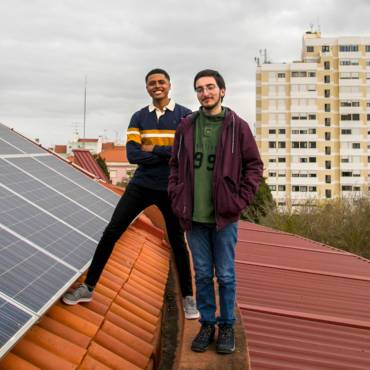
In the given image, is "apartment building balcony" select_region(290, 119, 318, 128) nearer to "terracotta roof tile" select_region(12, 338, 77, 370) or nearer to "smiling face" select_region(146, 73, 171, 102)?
"smiling face" select_region(146, 73, 171, 102)

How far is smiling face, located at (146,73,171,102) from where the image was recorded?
3650 millimetres

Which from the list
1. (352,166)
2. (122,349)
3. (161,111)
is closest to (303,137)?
(352,166)

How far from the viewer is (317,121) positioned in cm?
6575

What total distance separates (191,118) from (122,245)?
8.78ft

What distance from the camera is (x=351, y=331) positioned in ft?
14.4

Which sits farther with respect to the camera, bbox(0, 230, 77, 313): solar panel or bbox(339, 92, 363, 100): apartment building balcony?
bbox(339, 92, 363, 100): apartment building balcony

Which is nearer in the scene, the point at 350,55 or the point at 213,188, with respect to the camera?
the point at 213,188

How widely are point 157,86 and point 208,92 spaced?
92 cm

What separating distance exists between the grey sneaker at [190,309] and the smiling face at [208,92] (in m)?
1.65

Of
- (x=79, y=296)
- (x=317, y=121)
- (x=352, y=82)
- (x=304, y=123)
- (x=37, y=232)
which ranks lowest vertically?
(x=79, y=296)

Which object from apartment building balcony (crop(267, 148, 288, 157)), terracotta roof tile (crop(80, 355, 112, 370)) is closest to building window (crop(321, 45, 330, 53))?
apartment building balcony (crop(267, 148, 288, 157))

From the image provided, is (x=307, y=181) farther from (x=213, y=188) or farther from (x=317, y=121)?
(x=213, y=188)

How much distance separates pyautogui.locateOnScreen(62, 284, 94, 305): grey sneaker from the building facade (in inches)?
2469

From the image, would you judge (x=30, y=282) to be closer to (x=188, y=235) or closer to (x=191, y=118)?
(x=188, y=235)
